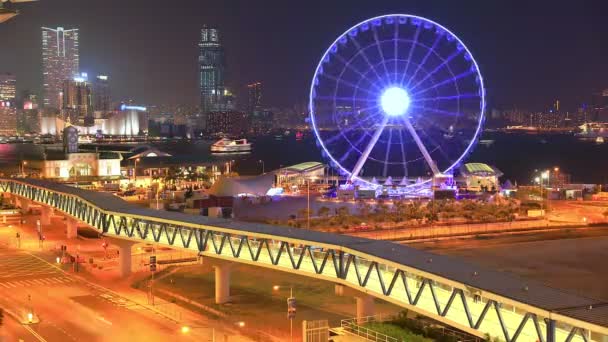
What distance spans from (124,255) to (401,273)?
17.0m

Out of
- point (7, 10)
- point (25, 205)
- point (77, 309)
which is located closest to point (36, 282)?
point (77, 309)

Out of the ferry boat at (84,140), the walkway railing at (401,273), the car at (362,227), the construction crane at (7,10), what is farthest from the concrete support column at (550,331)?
the ferry boat at (84,140)

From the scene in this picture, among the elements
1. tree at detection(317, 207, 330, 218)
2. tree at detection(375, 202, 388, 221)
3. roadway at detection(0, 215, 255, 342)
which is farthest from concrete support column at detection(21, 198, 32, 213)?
tree at detection(375, 202, 388, 221)

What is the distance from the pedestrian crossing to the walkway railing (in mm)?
2705

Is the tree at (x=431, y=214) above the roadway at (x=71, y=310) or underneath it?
above

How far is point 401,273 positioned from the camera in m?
19.7

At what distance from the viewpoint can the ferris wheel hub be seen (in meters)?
51.6

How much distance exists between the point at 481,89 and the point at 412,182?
16152 millimetres

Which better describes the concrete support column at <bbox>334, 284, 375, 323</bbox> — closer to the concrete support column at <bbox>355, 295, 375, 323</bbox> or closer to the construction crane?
the concrete support column at <bbox>355, 295, 375, 323</bbox>

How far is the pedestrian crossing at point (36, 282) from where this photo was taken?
31.0 metres

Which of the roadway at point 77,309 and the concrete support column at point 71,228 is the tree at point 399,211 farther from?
the roadway at point 77,309

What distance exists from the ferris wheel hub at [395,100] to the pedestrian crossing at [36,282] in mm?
26674

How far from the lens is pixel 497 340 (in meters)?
16.1

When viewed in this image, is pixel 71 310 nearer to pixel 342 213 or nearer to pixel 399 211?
pixel 342 213
